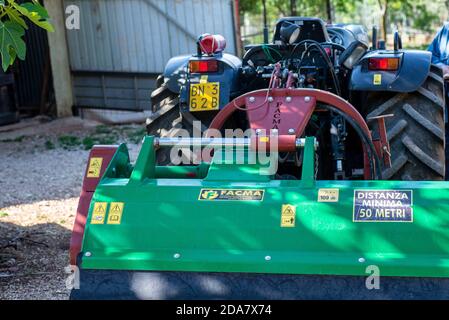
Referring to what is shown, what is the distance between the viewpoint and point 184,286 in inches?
144

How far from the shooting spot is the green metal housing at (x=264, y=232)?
3.51 meters

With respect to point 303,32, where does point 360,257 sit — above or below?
below

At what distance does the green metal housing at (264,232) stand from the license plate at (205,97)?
133cm

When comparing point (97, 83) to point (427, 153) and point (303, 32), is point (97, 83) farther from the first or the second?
point (427, 153)

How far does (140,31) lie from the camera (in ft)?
38.1

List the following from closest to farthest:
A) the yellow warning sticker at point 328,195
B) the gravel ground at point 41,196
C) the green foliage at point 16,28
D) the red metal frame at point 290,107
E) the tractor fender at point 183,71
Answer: the yellow warning sticker at point 328,195, the green foliage at point 16,28, the red metal frame at point 290,107, the gravel ground at point 41,196, the tractor fender at point 183,71

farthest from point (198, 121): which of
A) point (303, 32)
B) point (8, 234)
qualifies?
point (8, 234)

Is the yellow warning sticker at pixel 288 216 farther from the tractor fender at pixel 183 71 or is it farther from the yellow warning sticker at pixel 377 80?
the tractor fender at pixel 183 71

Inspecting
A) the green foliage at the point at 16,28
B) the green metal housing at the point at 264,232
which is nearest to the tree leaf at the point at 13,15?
the green foliage at the point at 16,28

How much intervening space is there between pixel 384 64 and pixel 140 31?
7.20 meters

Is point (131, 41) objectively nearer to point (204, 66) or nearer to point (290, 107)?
point (204, 66)

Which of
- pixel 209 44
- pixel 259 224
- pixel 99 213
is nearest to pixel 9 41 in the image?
pixel 99 213

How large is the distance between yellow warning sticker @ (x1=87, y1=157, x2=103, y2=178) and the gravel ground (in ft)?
2.82
